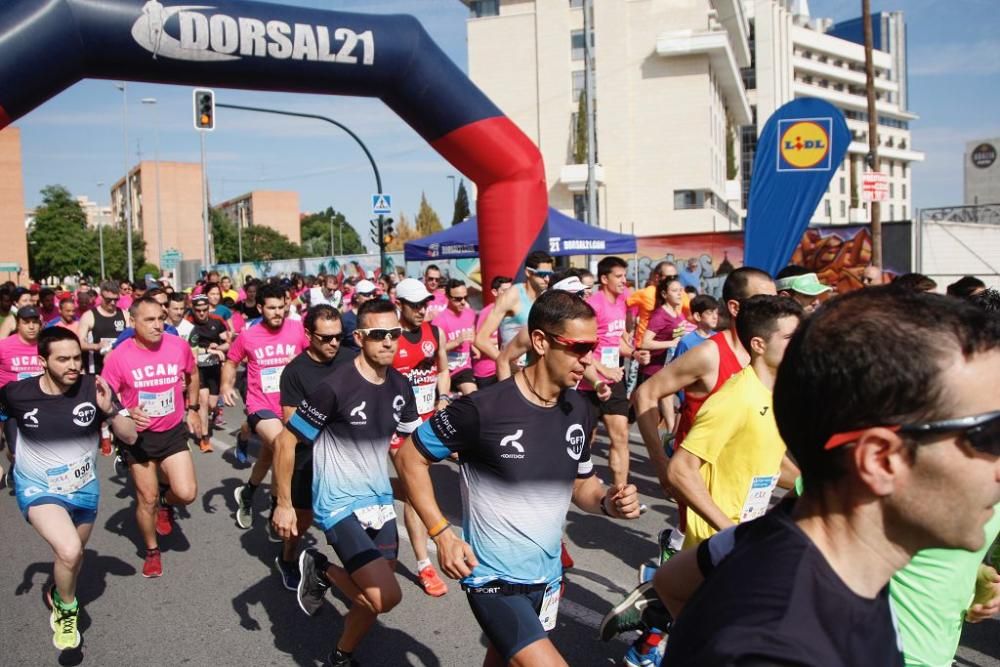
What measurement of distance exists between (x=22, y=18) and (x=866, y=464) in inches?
366

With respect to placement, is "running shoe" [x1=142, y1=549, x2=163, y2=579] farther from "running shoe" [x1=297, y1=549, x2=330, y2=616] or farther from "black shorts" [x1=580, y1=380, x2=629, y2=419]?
"black shorts" [x1=580, y1=380, x2=629, y2=419]

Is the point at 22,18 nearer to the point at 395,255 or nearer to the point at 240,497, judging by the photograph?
the point at 240,497

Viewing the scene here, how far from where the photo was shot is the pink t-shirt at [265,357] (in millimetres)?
7523

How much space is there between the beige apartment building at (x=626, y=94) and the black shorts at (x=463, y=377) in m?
35.5

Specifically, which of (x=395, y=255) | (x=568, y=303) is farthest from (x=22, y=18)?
(x=395, y=255)

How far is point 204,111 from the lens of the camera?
719 inches

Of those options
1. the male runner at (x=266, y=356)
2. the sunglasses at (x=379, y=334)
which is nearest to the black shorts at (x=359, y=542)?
the sunglasses at (x=379, y=334)

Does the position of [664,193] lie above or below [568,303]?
above

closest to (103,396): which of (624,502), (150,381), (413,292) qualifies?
(150,381)

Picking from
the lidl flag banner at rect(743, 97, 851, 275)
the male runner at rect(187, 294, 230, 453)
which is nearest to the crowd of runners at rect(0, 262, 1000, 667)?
the male runner at rect(187, 294, 230, 453)

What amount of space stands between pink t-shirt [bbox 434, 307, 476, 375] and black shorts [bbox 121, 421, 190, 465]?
311 centimetres

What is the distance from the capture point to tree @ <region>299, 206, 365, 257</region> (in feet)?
394

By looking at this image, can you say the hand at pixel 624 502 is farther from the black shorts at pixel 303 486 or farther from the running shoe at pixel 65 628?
the running shoe at pixel 65 628

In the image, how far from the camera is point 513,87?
4762 centimetres
